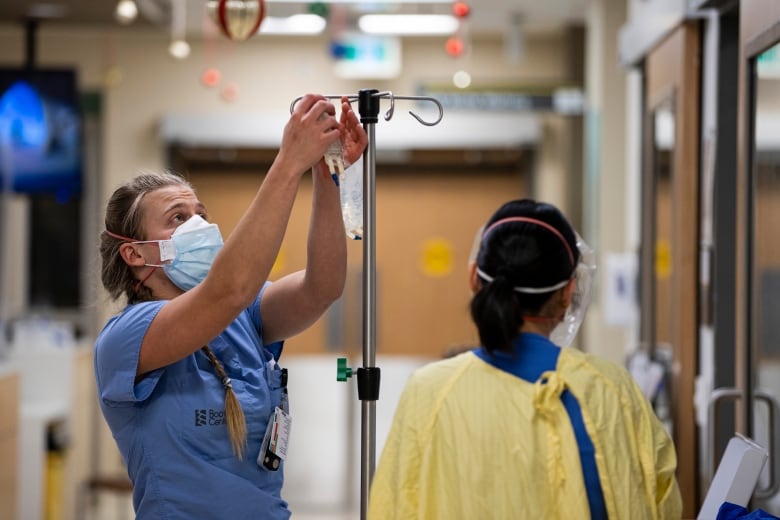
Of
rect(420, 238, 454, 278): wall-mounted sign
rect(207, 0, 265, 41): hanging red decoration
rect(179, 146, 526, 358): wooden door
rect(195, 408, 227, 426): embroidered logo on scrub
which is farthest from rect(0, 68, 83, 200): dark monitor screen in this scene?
rect(195, 408, 227, 426): embroidered logo on scrub

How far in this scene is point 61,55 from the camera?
7.59 metres

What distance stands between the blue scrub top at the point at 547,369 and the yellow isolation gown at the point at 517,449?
0.01 metres

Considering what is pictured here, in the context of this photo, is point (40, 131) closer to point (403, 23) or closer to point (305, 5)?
point (305, 5)

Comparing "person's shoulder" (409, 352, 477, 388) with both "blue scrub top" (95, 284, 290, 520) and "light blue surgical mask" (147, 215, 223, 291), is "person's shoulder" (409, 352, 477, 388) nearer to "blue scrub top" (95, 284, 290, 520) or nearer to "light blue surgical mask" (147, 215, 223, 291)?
"blue scrub top" (95, 284, 290, 520)

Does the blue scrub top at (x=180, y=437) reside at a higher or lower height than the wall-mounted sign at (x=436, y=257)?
lower

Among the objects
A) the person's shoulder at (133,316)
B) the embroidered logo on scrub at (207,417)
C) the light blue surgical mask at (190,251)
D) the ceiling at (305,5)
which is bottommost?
the embroidered logo on scrub at (207,417)

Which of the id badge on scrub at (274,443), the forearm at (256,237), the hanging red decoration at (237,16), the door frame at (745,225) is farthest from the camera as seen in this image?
the hanging red decoration at (237,16)

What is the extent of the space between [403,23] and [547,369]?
4662 millimetres

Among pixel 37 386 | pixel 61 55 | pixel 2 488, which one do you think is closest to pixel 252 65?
pixel 61 55

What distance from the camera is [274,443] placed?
1926 millimetres

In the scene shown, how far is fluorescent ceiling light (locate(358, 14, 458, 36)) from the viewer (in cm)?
614

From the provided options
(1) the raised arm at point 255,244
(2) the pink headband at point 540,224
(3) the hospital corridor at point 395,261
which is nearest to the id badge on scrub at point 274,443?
(3) the hospital corridor at point 395,261

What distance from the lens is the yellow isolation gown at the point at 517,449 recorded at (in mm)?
1775

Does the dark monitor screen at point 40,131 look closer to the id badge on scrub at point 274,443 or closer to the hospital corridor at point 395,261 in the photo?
the hospital corridor at point 395,261
